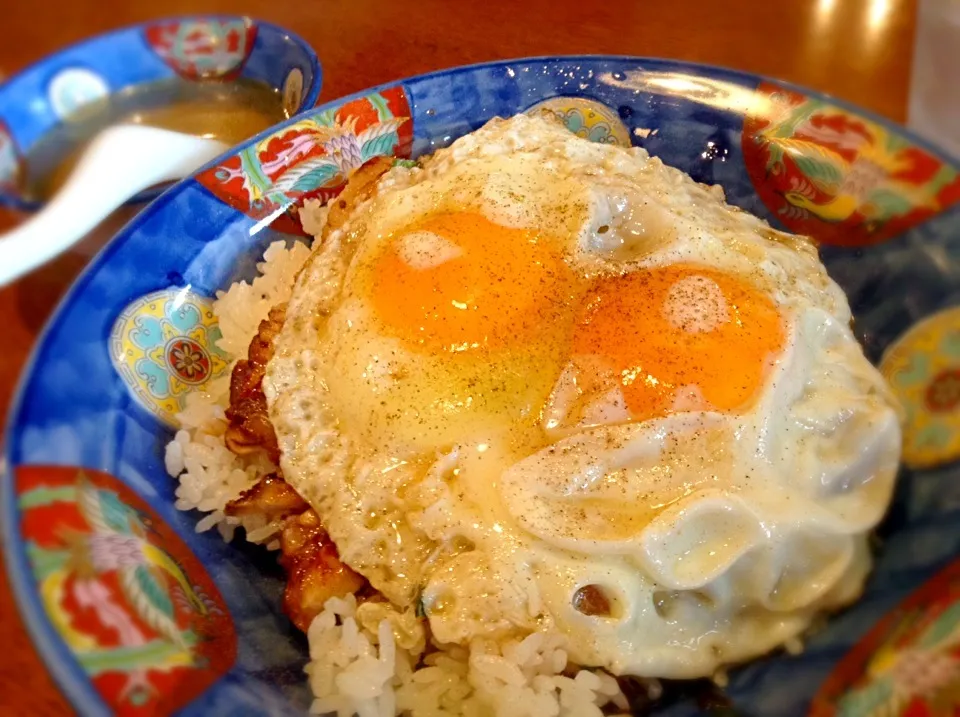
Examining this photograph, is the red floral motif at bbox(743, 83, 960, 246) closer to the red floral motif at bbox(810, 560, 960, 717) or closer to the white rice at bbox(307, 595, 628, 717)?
the red floral motif at bbox(810, 560, 960, 717)

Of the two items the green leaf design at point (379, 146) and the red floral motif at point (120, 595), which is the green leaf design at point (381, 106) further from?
the red floral motif at point (120, 595)

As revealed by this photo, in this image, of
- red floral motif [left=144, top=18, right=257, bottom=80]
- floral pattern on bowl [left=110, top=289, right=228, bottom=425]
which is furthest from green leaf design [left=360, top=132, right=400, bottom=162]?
red floral motif [left=144, top=18, right=257, bottom=80]

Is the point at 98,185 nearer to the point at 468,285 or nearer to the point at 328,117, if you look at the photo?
the point at 328,117

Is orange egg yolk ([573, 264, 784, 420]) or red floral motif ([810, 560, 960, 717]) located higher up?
orange egg yolk ([573, 264, 784, 420])

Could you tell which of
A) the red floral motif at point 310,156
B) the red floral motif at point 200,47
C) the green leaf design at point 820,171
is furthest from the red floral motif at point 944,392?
the red floral motif at point 200,47

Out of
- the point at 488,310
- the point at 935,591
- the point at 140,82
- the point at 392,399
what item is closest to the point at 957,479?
the point at 935,591
